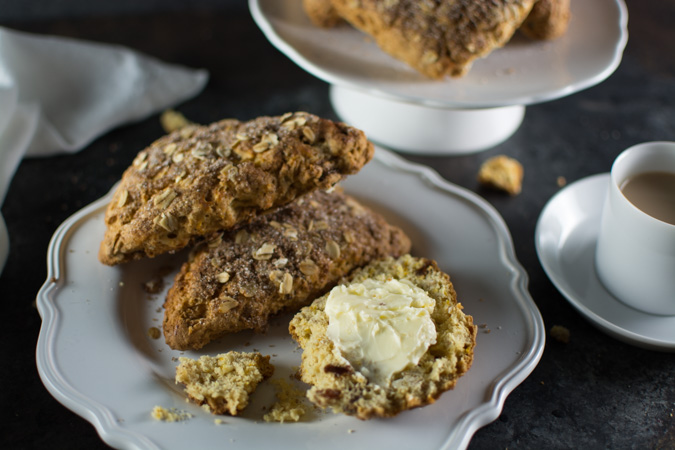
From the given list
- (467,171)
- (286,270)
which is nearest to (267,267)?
(286,270)

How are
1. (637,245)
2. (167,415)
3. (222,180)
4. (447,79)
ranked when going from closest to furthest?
(167,415)
(222,180)
(637,245)
(447,79)

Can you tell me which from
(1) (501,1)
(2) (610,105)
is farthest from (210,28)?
(2) (610,105)

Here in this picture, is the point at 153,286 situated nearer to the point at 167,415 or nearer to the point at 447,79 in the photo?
the point at 167,415

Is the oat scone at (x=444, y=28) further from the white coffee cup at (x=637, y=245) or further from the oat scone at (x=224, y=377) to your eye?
the oat scone at (x=224, y=377)

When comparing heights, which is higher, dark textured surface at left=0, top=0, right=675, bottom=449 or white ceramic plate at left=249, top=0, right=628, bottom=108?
white ceramic plate at left=249, top=0, right=628, bottom=108

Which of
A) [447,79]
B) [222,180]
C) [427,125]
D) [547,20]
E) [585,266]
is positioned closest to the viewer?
[222,180]

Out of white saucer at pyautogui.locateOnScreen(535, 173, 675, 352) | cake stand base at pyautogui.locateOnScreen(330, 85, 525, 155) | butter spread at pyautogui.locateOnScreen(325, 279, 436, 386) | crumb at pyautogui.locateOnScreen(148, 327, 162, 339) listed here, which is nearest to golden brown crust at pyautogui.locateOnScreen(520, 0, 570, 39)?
cake stand base at pyautogui.locateOnScreen(330, 85, 525, 155)

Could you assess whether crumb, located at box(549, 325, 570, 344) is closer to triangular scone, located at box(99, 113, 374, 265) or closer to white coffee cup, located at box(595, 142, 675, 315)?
white coffee cup, located at box(595, 142, 675, 315)

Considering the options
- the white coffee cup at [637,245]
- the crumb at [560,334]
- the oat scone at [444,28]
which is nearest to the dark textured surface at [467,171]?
the crumb at [560,334]
